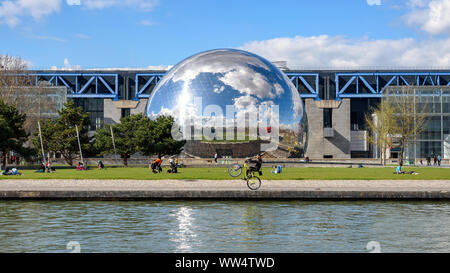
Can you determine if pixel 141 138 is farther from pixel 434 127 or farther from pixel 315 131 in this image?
pixel 434 127

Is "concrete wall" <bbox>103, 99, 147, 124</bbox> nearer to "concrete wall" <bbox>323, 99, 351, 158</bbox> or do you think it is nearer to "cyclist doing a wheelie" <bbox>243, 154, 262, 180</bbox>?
"concrete wall" <bbox>323, 99, 351, 158</bbox>

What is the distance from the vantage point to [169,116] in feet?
185

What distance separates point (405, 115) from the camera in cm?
6475

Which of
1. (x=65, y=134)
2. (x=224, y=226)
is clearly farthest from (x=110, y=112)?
(x=224, y=226)

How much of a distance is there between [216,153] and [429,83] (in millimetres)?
72692

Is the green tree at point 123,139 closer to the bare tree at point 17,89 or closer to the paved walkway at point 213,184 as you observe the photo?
the bare tree at point 17,89

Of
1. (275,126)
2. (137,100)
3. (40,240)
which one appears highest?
(137,100)

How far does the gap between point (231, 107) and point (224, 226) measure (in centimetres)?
3957

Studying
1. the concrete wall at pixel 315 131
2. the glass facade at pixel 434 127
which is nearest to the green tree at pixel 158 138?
the glass facade at pixel 434 127

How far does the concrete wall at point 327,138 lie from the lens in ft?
326

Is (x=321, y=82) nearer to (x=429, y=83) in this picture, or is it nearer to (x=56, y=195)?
(x=429, y=83)

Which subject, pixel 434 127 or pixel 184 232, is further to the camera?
pixel 434 127

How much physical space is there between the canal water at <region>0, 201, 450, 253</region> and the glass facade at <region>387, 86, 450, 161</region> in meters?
67.0
